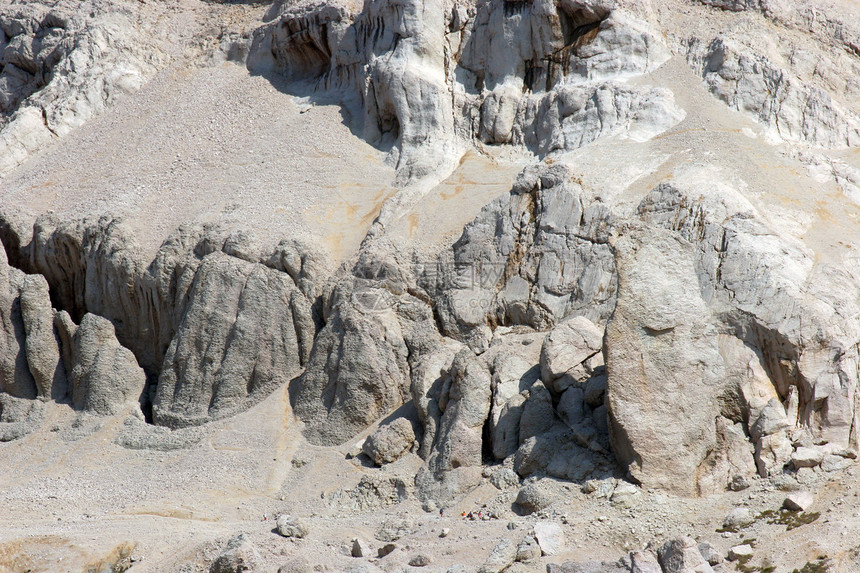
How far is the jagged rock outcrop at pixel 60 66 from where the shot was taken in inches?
1191

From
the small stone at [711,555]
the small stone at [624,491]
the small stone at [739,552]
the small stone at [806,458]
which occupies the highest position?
the small stone at [624,491]

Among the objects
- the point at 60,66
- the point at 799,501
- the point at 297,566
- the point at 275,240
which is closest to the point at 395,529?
the point at 297,566

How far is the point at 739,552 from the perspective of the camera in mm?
12094

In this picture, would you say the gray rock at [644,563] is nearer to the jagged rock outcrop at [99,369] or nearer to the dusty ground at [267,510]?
the dusty ground at [267,510]

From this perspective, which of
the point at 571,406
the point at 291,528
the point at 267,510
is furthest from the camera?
the point at 267,510

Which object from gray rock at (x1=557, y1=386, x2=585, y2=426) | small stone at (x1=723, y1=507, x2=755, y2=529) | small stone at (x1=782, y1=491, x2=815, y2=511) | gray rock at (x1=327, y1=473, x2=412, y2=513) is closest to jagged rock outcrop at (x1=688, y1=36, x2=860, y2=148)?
gray rock at (x1=557, y1=386, x2=585, y2=426)

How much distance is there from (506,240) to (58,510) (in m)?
10.8

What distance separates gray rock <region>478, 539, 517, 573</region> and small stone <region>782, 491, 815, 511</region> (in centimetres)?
404

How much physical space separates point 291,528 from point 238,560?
1855 millimetres

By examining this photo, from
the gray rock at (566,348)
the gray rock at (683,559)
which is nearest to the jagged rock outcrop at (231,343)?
the gray rock at (566,348)

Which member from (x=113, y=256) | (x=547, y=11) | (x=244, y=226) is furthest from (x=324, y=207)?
(x=547, y=11)

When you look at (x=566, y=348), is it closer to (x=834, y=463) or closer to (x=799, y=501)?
(x=834, y=463)

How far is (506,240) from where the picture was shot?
20.5m

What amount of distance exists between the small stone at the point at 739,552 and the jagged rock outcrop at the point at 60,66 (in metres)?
25.1
